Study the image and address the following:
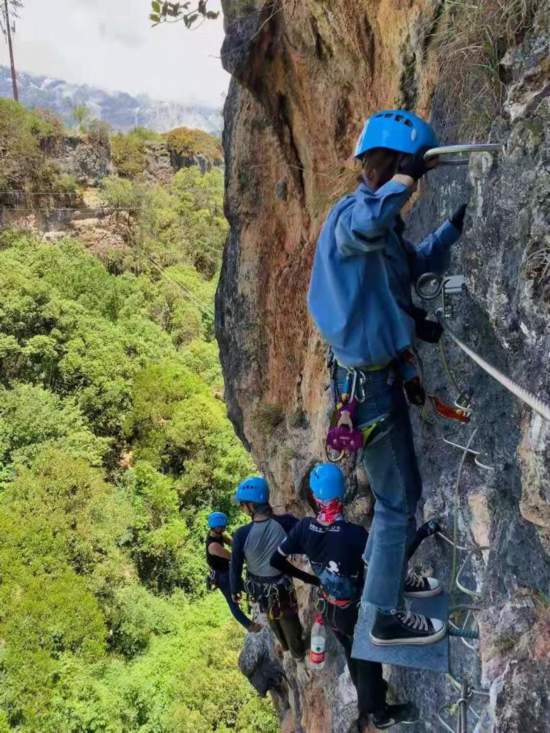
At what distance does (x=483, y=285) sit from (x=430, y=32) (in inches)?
96.9

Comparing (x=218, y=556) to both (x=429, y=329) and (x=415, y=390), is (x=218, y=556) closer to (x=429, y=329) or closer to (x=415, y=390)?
(x=415, y=390)

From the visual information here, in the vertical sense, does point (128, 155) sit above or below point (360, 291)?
above

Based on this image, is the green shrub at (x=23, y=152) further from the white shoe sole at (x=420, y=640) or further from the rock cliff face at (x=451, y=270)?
the white shoe sole at (x=420, y=640)

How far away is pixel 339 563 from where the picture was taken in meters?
4.01

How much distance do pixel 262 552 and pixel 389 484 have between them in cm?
245

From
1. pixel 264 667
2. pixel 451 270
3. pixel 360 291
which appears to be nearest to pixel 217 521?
pixel 264 667

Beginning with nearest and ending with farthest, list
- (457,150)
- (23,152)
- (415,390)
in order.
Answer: (457,150), (415,390), (23,152)

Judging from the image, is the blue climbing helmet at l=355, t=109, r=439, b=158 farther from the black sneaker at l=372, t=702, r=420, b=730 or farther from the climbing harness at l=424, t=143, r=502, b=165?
the black sneaker at l=372, t=702, r=420, b=730

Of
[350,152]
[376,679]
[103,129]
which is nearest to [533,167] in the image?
[376,679]

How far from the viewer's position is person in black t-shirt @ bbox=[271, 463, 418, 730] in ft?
13.2

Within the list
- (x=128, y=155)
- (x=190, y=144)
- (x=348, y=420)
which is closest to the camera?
(x=348, y=420)

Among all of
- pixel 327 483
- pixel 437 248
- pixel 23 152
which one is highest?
pixel 23 152

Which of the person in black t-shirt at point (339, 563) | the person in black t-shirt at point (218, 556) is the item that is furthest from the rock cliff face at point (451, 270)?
the person in black t-shirt at point (218, 556)

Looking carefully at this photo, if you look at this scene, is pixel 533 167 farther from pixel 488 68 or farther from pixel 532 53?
pixel 488 68
